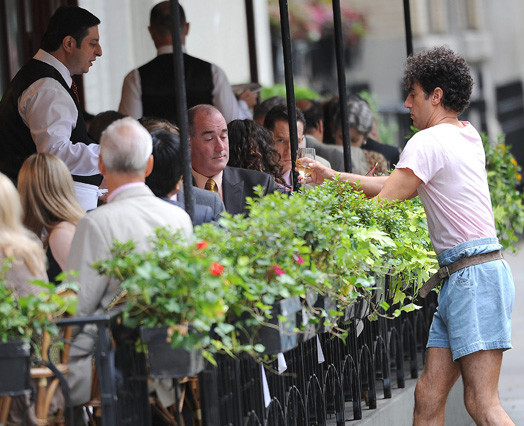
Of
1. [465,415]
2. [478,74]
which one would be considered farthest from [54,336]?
Result: [478,74]

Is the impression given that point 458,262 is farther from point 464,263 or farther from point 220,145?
point 220,145

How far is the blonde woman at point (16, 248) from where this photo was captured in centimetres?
383

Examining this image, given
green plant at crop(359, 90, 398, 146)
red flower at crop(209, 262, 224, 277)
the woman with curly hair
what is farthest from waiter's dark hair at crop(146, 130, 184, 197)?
green plant at crop(359, 90, 398, 146)

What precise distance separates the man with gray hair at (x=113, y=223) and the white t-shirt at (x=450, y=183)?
46.1 inches

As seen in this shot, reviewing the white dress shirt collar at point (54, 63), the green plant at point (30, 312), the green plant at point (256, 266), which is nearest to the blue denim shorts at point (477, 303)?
the green plant at point (256, 266)

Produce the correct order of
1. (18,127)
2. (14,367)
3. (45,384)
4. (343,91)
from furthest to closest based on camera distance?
(343,91) < (18,127) < (45,384) < (14,367)

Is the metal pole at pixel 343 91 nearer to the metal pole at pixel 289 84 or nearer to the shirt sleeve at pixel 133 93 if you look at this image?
the metal pole at pixel 289 84

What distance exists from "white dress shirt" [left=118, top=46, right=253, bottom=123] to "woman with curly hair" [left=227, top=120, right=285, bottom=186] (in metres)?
1.08

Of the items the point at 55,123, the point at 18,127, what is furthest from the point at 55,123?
the point at 18,127

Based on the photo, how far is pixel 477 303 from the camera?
4.72 m

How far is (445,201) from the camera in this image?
4.79 m

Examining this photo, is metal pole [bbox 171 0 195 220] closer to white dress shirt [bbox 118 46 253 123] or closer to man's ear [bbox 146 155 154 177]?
man's ear [bbox 146 155 154 177]

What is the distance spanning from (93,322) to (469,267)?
5.85 feet

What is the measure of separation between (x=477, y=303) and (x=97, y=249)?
5.48 ft
